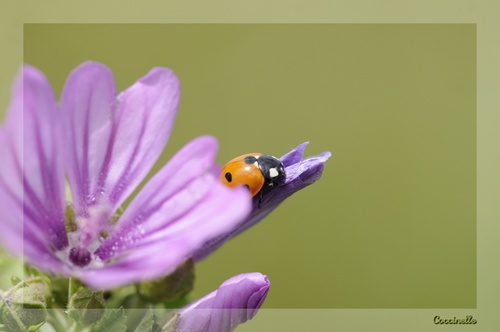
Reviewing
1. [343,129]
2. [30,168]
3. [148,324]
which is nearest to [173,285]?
[148,324]

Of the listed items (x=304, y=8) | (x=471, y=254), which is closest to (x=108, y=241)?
(x=304, y=8)

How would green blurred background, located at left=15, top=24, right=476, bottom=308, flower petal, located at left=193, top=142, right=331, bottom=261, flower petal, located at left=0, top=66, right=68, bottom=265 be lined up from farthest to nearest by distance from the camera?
green blurred background, located at left=15, top=24, right=476, bottom=308
flower petal, located at left=193, top=142, right=331, bottom=261
flower petal, located at left=0, top=66, right=68, bottom=265

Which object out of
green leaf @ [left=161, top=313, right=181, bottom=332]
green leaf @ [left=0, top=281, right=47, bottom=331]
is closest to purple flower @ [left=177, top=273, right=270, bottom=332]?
green leaf @ [left=161, top=313, right=181, bottom=332]

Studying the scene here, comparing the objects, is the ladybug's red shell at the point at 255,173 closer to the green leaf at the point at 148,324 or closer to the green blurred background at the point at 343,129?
the green leaf at the point at 148,324

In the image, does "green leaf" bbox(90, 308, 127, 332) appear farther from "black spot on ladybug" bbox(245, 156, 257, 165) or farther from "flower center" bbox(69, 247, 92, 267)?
"black spot on ladybug" bbox(245, 156, 257, 165)

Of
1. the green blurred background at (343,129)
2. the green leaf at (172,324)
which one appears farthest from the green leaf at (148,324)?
the green blurred background at (343,129)

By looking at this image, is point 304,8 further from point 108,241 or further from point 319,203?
point 108,241

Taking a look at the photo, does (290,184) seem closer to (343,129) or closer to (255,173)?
(255,173)
